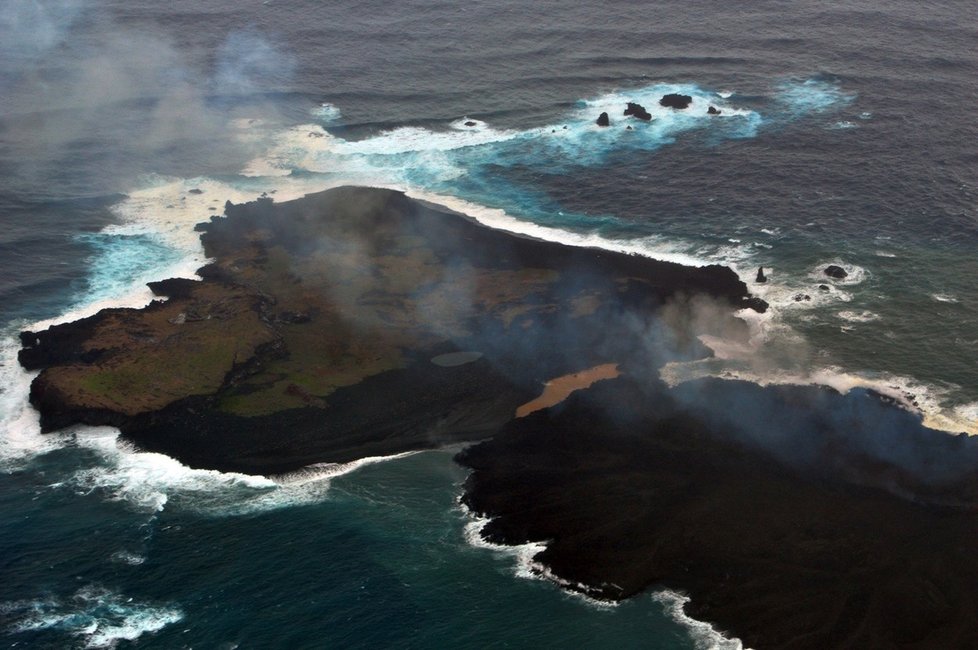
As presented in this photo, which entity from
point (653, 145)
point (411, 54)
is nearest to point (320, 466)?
point (653, 145)

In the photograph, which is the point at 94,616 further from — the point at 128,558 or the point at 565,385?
the point at 565,385

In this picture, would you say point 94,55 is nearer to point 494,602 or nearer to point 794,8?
point 794,8

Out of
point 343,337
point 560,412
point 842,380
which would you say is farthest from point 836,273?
point 343,337

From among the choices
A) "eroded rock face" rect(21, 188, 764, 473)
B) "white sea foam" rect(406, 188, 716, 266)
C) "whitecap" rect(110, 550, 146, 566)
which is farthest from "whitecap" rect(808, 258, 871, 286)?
"whitecap" rect(110, 550, 146, 566)

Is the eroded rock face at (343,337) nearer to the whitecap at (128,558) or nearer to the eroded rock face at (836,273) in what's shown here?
the whitecap at (128,558)

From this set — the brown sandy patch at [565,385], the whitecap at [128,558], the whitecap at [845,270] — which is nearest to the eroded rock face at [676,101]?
the whitecap at [845,270]

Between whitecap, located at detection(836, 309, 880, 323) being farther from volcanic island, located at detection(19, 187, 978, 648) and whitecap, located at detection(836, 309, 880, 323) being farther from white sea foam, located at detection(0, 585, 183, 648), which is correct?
white sea foam, located at detection(0, 585, 183, 648)

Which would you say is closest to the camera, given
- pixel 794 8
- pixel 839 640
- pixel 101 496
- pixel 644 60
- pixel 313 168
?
pixel 839 640
